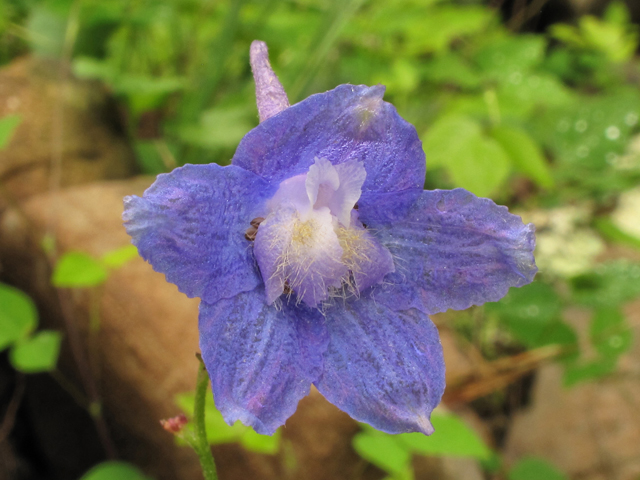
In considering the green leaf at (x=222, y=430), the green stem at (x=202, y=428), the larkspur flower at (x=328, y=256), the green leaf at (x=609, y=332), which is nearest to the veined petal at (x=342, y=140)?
the larkspur flower at (x=328, y=256)

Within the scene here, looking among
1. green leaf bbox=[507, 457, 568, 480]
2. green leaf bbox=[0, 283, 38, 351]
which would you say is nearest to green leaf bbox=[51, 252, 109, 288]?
green leaf bbox=[0, 283, 38, 351]

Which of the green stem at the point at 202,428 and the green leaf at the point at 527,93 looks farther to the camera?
the green leaf at the point at 527,93

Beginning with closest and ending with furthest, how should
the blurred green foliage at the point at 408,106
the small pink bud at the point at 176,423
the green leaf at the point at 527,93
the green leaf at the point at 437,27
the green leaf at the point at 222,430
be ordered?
the small pink bud at the point at 176,423 < the green leaf at the point at 222,430 < the blurred green foliage at the point at 408,106 < the green leaf at the point at 527,93 < the green leaf at the point at 437,27

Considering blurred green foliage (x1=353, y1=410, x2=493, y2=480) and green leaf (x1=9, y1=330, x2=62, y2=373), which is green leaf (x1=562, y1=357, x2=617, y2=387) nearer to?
blurred green foliage (x1=353, y1=410, x2=493, y2=480)

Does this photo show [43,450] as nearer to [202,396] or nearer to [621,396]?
[202,396]

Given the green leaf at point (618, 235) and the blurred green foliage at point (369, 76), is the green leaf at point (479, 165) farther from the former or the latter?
the green leaf at point (618, 235)

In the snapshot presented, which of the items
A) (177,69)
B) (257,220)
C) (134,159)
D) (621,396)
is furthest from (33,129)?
(621,396)
